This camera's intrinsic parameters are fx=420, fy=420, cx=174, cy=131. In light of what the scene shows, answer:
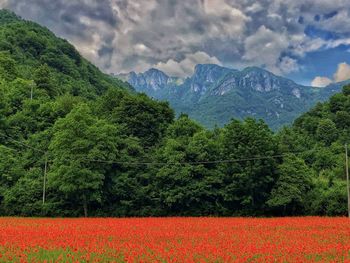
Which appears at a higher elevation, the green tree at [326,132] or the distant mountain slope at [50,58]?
the distant mountain slope at [50,58]

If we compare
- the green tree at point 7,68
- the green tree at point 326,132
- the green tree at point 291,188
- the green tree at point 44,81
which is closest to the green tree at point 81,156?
the green tree at point 291,188

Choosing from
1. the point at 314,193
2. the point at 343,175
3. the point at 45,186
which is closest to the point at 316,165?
the point at 343,175

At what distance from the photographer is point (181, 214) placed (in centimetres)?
5350

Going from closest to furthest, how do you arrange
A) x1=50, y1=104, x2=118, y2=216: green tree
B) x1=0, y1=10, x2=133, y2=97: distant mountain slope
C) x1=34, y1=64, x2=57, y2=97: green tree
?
x1=50, y1=104, x2=118, y2=216: green tree, x1=34, y1=64, x2=57, y2=97: green tree, x1=0, y1=10, x2=133, y2=97: distant mountain slope

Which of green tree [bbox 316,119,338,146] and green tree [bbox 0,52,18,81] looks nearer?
green tree [bbox 316,119,338,146]

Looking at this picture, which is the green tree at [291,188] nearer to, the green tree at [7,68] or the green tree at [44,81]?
the green tree at [44,81]

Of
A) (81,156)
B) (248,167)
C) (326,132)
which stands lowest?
(248,167)

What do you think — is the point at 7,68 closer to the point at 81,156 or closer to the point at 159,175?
the point at 81,156

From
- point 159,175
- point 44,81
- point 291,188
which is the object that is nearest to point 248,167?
point 291,188

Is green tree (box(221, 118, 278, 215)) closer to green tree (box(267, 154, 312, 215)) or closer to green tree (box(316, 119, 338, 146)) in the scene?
green tree (box(267, 154, 312, 215))

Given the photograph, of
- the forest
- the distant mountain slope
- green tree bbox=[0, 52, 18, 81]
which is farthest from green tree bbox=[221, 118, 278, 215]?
the distant mountain slope

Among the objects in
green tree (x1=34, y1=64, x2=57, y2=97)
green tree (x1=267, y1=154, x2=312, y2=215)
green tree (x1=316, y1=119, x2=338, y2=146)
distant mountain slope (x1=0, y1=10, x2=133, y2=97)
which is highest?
distant mountain slope (x1=0, y1=10, x2=133, y2=97)

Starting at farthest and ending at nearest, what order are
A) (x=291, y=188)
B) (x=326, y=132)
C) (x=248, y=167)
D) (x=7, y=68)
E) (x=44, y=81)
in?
(x=44, y=81) < (x=7, y=68) < (x=326, y=132) < (x=248, y=167) < (x=291, y=188)

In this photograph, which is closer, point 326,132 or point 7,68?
point 326,132
